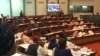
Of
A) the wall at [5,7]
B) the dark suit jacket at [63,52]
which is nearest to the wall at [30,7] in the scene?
the wall at [5,7]

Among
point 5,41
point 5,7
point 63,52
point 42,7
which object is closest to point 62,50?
point 63,52

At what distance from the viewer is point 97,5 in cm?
3003

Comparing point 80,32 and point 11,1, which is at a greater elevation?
point 11,1

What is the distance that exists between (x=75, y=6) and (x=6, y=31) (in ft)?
83.3

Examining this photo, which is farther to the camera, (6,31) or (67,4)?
(67,4)

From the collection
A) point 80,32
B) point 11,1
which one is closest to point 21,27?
point 80,32

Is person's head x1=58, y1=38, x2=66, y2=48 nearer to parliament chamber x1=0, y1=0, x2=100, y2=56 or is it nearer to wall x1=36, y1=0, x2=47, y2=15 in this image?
parliament chamber x1=0, y1=0, x2=100, y2=56

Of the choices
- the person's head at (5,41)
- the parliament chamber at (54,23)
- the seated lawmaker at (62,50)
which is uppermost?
the person's head at (5,41)

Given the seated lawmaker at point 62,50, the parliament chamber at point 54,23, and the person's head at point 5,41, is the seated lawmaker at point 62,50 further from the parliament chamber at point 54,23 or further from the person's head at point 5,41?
the person's head at point 5,41

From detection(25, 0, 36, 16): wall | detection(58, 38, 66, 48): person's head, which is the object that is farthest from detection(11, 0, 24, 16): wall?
detection(58, 38, 66, 48): person's head

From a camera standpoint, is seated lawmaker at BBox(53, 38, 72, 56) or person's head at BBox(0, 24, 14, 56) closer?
person's head at BBox(0, 24, 14, 56)

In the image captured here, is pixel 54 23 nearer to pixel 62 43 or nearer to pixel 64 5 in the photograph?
pixel 64 5

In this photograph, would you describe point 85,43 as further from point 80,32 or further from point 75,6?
point 75,6

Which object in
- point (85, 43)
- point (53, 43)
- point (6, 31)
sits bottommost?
point (85, 43)
